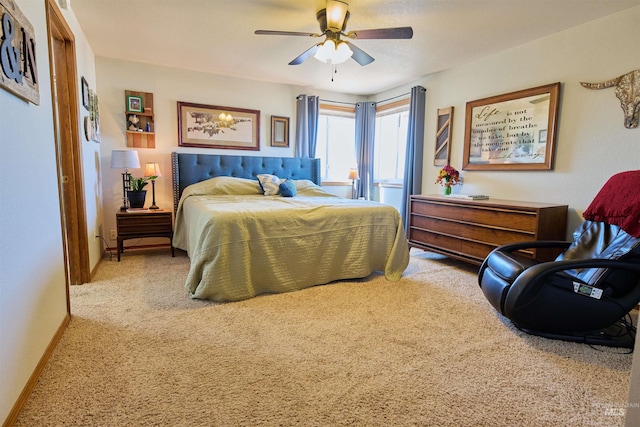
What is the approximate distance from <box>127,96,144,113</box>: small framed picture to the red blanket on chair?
4.81m

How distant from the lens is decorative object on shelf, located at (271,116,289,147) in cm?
487

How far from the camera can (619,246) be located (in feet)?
6.81

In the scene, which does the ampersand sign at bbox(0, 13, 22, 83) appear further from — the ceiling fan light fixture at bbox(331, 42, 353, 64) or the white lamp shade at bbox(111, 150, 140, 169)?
the white lamp shade at bbox(111, 150, 140, 169)

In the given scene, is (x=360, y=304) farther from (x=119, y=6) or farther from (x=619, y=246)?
(x=119, y=6)

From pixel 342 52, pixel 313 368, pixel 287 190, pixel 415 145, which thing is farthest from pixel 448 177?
pixel 313 368

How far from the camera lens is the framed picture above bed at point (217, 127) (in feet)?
14.2

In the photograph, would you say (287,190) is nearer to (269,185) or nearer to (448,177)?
(269,185)

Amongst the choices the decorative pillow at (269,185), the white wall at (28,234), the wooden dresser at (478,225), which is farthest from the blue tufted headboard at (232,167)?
the white wall at (28,234)

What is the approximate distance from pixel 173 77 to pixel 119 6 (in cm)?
159

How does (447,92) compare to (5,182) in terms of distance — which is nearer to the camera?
(5,182)

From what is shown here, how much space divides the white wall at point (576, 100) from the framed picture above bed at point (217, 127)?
9.99 ft

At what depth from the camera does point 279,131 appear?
194 inches

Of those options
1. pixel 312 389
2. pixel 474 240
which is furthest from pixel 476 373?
pixel 474 240

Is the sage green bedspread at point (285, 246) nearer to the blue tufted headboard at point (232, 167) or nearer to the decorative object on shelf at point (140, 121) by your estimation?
the blue tufted headboard at point (232, 167)
